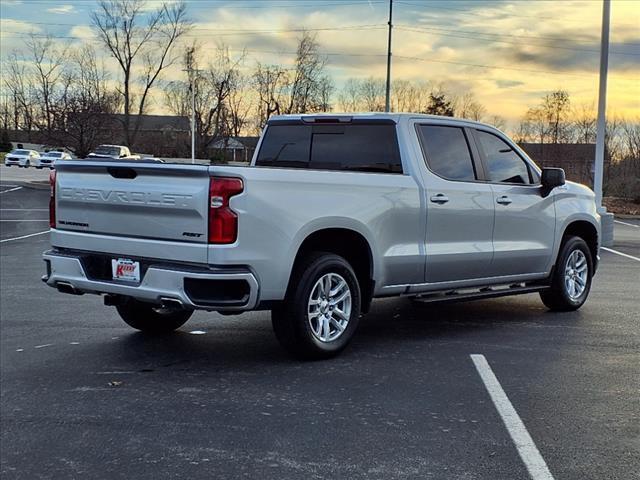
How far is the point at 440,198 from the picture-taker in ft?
22.3

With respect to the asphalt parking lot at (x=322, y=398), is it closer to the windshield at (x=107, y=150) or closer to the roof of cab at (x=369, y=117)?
the roof of cab at (x=369, y=117)

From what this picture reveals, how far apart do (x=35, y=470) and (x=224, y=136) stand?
55266 mm

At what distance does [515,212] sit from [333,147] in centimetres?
198

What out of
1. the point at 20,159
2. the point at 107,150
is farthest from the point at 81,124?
the point at 20,159

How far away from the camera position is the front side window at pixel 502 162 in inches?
297

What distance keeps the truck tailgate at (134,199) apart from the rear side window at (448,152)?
8.16 ft

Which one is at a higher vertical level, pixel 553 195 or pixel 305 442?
pixel 553 195

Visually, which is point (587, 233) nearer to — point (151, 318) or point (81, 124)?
point (151, 318)

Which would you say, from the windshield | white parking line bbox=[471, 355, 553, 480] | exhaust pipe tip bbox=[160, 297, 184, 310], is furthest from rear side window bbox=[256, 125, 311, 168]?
the windshield

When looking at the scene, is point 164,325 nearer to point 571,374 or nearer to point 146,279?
point 146,279

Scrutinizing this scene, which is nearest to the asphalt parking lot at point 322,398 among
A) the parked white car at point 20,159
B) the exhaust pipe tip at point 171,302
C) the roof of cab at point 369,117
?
the exhaust pipe tip at point 171,302

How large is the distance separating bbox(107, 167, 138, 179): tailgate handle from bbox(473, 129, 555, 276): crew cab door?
3.50m

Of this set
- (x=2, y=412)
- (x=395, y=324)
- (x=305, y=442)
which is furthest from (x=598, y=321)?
(x=2, y=412)

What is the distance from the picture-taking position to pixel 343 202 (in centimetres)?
601
